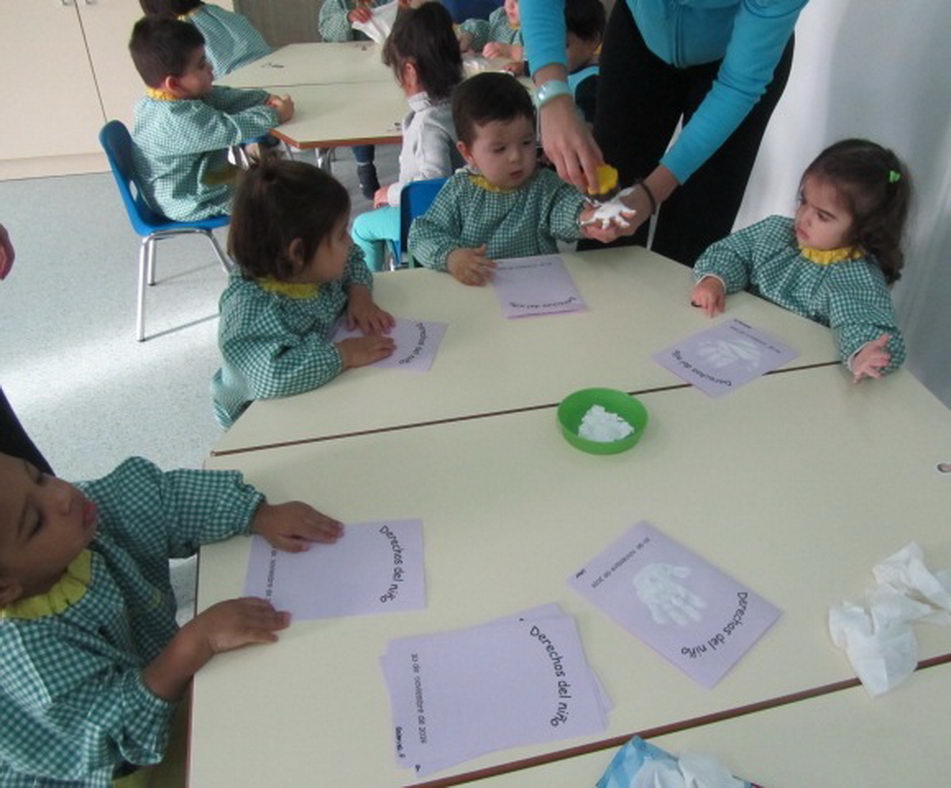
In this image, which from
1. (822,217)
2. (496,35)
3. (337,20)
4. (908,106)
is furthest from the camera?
(337,20)

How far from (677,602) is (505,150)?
1.20m

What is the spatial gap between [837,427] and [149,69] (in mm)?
2590

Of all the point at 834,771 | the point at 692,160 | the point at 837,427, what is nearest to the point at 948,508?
the point at 837,427

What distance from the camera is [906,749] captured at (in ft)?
2.36

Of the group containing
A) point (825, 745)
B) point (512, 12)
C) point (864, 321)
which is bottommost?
point (825, 745)

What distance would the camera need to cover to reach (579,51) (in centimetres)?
277

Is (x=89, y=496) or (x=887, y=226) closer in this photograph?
(x=89, y=496)

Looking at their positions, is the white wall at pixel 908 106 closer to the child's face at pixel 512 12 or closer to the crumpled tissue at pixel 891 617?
the child's face at pixel 512 12

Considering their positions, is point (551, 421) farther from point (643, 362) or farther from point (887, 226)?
point (887, 226)

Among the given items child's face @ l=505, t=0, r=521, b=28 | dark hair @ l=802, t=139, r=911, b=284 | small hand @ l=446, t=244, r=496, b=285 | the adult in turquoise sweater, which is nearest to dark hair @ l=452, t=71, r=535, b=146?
the adult in turquoise sweater

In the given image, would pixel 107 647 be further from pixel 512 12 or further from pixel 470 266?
pixel 512 12

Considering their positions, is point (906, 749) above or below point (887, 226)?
below

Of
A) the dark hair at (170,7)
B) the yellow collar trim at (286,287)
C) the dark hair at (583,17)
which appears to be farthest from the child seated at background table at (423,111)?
the dark hair at (170,7)

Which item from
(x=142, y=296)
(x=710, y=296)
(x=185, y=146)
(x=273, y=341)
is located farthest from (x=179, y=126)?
(x=710, y=296)
